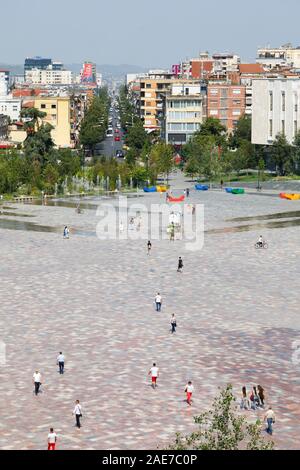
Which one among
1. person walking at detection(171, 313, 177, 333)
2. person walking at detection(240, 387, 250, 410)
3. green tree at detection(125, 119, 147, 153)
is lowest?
person walking at detection(240, 387, 250, 410)

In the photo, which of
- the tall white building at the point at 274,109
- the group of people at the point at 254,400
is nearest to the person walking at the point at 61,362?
the group of people at the point at 254,400

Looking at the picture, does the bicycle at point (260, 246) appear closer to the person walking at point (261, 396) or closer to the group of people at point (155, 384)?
the group of people at point (155, 384)

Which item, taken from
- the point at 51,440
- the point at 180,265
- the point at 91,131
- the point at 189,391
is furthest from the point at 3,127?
the point at 51,440

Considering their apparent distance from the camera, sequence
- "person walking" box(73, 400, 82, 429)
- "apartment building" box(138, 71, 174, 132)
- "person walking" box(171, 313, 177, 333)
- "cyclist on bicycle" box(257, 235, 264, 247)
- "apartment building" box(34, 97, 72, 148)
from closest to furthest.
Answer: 1. "person walking" box(73, 400, 82, 429)
2. "person walking" box(171, 313, 177, 333)
3. "cyclist on bicycle" box(257, 235, 264, 247)
4. "apartment building" box(34, 97, 72, 148)
5. "apartment building" box(138, 71, 174, 132)

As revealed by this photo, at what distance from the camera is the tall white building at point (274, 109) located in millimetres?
112812

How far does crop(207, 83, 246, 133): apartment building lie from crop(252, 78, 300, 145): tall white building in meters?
22.4

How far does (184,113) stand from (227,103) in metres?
5.88

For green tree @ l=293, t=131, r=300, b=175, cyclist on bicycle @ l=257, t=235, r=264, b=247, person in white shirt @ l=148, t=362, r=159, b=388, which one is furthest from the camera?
green tree @ l=293, t=131, r=300, b=175

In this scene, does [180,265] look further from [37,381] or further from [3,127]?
[3,127]

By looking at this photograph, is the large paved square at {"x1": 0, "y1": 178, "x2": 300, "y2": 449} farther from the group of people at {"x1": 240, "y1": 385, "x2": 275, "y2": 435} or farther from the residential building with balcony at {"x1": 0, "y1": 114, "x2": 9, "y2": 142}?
the residential building with balcony at {"x1": 0, "y1": 114, "x2": 9, "y2": 142}

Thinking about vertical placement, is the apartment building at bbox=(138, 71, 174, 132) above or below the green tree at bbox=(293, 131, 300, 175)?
above

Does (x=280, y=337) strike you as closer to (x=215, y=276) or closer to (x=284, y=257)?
(x=215, y=276)

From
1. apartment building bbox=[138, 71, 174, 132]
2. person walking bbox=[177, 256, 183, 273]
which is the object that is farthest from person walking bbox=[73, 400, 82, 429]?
apartment building bbox=[138, 71, 174, 132]

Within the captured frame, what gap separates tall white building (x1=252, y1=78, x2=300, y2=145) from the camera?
112812 mm
